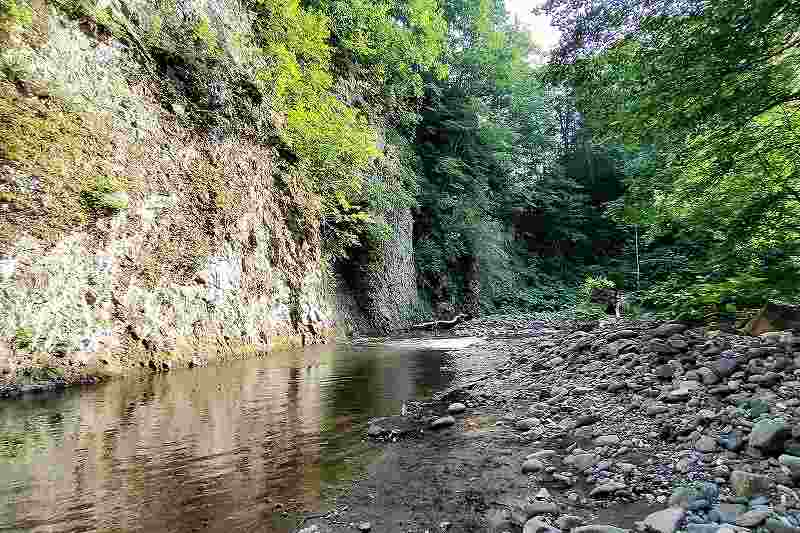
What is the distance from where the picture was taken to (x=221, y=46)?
9859 millimetres

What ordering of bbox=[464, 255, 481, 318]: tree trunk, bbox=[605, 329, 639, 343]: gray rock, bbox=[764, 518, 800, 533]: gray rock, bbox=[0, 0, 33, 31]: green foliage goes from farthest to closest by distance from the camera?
bbox=[464, 255, 481, 318]: tree trunk, bbox=[0, 0, 33, 31]: green foliage, bbox=[605, 329, 639, 343]: gray rock, bbox=[764, 518, 800, 533]: gray rock

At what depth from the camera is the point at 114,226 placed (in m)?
6.55

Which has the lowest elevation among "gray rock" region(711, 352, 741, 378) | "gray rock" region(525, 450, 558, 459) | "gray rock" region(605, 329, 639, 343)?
"gray rock" region(525, 450, 558, 459)

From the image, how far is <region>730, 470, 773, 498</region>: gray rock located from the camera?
1.93m

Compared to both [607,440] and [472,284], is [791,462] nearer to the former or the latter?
[607,440]

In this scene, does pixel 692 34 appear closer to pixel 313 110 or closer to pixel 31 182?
pixel 31 182

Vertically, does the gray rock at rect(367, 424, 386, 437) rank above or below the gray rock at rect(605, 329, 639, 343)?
below

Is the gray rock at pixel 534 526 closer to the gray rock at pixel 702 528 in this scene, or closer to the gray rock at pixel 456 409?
the gray rock at pixel 702 528

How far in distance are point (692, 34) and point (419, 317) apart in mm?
15579

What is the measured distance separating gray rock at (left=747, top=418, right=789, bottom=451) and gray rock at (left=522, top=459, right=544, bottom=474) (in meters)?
1.13

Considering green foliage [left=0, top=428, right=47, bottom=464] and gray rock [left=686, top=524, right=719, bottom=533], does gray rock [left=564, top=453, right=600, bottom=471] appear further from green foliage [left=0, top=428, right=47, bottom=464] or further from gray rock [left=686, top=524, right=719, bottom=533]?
green foliage [left=0, top=428, right=47, bottom=464]

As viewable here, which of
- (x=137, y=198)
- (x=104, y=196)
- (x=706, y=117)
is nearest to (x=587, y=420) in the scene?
(x=706, y=117)

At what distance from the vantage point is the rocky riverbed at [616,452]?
6.61 ft

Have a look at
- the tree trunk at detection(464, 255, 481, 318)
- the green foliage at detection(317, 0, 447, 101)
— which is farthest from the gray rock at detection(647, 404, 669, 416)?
the tree trunk at detection(464, 255, 481, 318)
